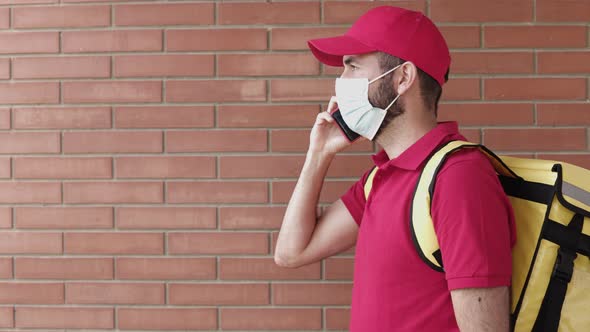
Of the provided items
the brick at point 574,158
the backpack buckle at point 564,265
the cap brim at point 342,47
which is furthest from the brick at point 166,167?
the backpack buckle at point 564,265

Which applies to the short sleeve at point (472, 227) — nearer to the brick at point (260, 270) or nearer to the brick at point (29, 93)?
the brick at point (260, 270)

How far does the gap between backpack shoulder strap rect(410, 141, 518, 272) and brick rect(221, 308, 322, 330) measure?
112cm

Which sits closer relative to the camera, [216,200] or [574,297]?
[574,297]

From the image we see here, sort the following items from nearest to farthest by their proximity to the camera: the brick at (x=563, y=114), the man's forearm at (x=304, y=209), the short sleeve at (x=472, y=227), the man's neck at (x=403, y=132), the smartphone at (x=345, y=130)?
the short sleeve at (x=472, y=227) → the man's neck at (x=403, y=132) → the smartphone at (x=345, y=130) → the man's forearm at (x=304, y=209) → the brick at (x=563, y=114)

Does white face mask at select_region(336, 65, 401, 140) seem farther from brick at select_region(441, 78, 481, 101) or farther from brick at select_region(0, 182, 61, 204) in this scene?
brick at select_region(0, 182, 61, 204)

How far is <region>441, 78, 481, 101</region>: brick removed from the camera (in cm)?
295

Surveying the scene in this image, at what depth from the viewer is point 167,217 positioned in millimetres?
3023

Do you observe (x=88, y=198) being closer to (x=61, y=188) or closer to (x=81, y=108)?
(x=61, y=188)

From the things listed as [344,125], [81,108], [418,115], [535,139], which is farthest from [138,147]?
[535,139]

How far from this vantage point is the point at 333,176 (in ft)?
9.80

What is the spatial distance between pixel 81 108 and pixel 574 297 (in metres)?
2.07

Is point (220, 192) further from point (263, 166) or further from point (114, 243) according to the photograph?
point (114, 243)

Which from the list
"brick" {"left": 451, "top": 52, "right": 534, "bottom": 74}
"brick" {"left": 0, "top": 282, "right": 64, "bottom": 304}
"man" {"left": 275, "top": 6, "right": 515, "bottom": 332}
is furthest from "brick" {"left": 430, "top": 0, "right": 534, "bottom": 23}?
"brick" {"left": 0, "top": 282, "right": 64, "bottom": 304}

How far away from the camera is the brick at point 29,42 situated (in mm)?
3047
